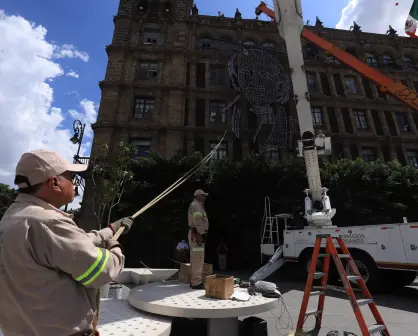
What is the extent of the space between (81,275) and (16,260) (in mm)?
354

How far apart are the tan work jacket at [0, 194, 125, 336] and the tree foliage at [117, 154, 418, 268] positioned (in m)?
14.1

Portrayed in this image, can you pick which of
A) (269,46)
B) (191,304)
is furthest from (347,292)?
(269,46)

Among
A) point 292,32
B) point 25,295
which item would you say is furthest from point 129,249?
point 25,295

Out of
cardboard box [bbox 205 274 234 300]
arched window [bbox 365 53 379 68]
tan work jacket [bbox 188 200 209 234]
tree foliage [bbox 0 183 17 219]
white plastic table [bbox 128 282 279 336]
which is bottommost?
white plastic table [bbox 128 282 279 336]

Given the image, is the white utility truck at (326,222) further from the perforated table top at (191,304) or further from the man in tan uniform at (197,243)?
the perforated table top at (191,304)

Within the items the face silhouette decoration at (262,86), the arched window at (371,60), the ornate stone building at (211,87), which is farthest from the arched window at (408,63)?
the face silhouette decoration at (262,86)

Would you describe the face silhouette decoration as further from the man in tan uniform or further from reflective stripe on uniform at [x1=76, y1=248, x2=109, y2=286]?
reflective stripe on uniform at [x1=76, y1=248, x2=109, y2=286]

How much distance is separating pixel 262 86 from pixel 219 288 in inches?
751

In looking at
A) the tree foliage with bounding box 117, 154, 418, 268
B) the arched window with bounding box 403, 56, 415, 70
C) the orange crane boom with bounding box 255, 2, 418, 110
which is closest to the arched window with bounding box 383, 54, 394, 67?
the arched window with bounding box 403, 56, 415, 70

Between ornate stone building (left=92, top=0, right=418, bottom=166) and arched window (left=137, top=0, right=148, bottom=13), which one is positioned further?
arched window (left=137, top=0, right=148, bottom=13)

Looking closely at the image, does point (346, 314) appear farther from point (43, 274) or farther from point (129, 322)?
point (43, 274)

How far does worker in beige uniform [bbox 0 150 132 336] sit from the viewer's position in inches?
55.6

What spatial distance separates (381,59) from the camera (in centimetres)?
2842

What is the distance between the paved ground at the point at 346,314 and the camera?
4.87 meters
